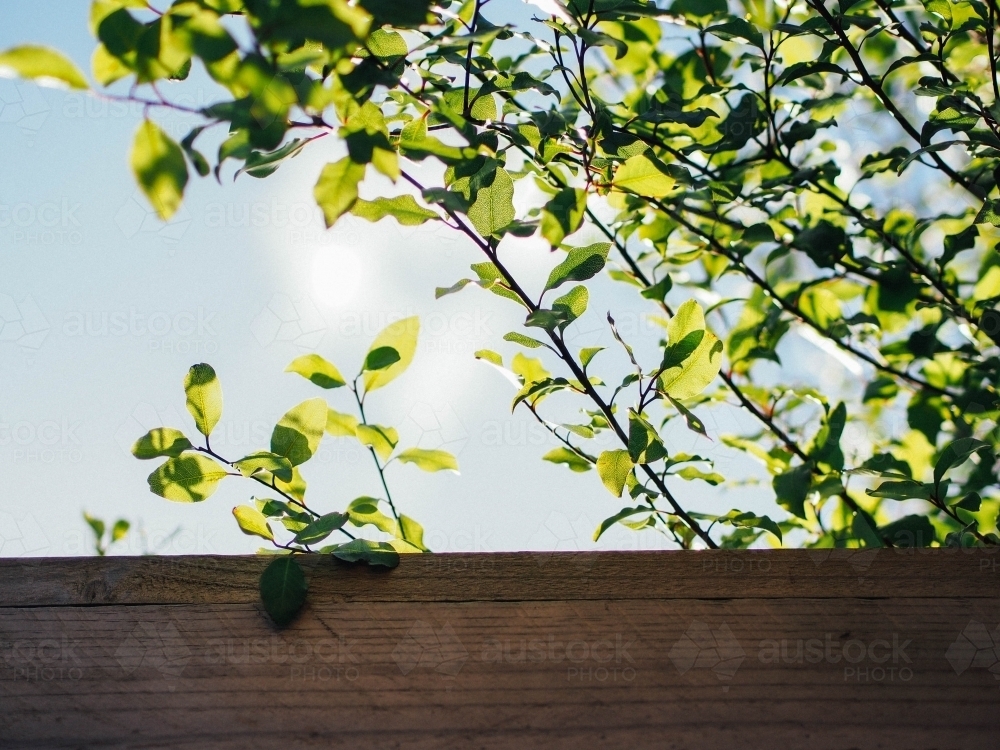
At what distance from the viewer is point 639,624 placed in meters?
0.76

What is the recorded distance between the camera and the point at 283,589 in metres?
0.74

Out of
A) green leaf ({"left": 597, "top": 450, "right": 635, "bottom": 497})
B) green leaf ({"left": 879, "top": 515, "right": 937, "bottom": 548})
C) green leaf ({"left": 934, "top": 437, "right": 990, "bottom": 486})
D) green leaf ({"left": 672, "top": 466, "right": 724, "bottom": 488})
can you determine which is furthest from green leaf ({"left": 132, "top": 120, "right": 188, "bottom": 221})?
green leaf ({"left": 879, "top": 515, "right": 937, "bottom": 548})

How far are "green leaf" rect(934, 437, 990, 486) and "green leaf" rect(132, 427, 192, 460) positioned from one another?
0.80 metres

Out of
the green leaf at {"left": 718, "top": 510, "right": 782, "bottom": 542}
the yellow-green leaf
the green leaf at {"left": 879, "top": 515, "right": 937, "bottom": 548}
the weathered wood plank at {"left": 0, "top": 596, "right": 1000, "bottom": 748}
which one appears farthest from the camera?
the green leaf at {"left": 879, "top": 515, "right": 937, "bottom": 548}

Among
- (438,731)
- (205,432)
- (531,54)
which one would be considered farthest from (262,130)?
(531,54)

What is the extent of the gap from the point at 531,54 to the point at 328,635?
0.92 meters

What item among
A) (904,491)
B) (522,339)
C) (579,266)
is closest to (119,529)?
(522,339)

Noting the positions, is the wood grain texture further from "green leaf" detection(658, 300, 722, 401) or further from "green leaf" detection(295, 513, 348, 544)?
"green leaf" detection(658, 300, 722, 401)

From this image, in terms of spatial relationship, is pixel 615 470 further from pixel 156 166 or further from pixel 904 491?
pixel 156 166

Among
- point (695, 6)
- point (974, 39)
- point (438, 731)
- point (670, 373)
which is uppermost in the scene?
point (974, 39)

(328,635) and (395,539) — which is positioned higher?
(395,539)

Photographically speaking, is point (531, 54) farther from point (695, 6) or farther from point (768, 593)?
point (768, 593)

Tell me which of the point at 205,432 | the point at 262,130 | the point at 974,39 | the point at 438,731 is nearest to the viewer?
the point at 262,130

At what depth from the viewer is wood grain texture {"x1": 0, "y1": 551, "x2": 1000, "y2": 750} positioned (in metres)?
0.71
